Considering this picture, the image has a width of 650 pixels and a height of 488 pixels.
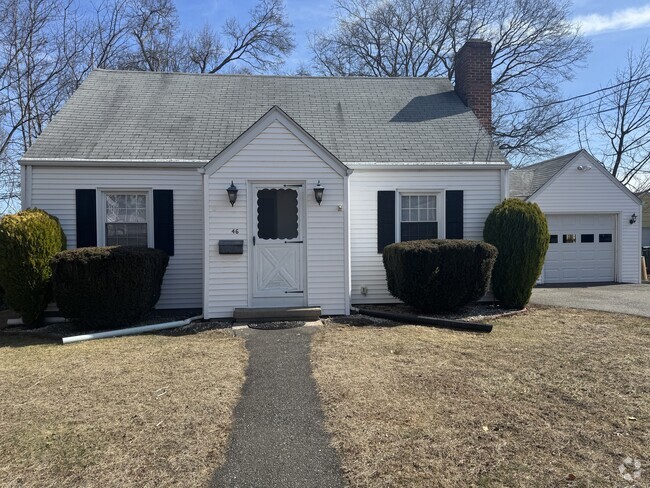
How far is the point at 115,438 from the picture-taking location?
11.4ft

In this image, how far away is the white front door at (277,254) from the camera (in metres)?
7.98

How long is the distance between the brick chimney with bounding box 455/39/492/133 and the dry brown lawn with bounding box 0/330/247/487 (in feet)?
30.3

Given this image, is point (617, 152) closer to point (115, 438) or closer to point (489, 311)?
point (489, 311)

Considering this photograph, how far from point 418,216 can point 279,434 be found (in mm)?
6947

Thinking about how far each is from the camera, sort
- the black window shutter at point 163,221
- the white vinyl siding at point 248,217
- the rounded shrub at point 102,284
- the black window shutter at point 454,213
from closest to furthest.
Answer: the rounded shrub at point 102,284 → the white vinyl siding at point 248,217 → the black window shutter at point 163,221 → the black window shutter at point 454,213

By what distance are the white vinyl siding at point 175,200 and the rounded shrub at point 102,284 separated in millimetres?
1331

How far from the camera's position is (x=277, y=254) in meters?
8.06

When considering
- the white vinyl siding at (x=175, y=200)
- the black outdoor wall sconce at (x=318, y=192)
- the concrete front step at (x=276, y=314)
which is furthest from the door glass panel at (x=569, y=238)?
the white vinyl siding at (x=175, y=200)

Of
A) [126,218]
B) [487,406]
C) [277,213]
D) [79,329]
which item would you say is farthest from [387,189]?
[79,329]

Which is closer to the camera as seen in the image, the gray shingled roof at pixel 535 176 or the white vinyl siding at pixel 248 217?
the white vinyl siding at pixel 248 217

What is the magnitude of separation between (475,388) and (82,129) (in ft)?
30.8

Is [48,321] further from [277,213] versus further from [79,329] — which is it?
[277,213]

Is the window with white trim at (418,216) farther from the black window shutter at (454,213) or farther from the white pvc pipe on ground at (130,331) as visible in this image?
the white pvc pipe on ground at (130,331)

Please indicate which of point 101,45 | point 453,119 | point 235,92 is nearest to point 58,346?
point 235,92
